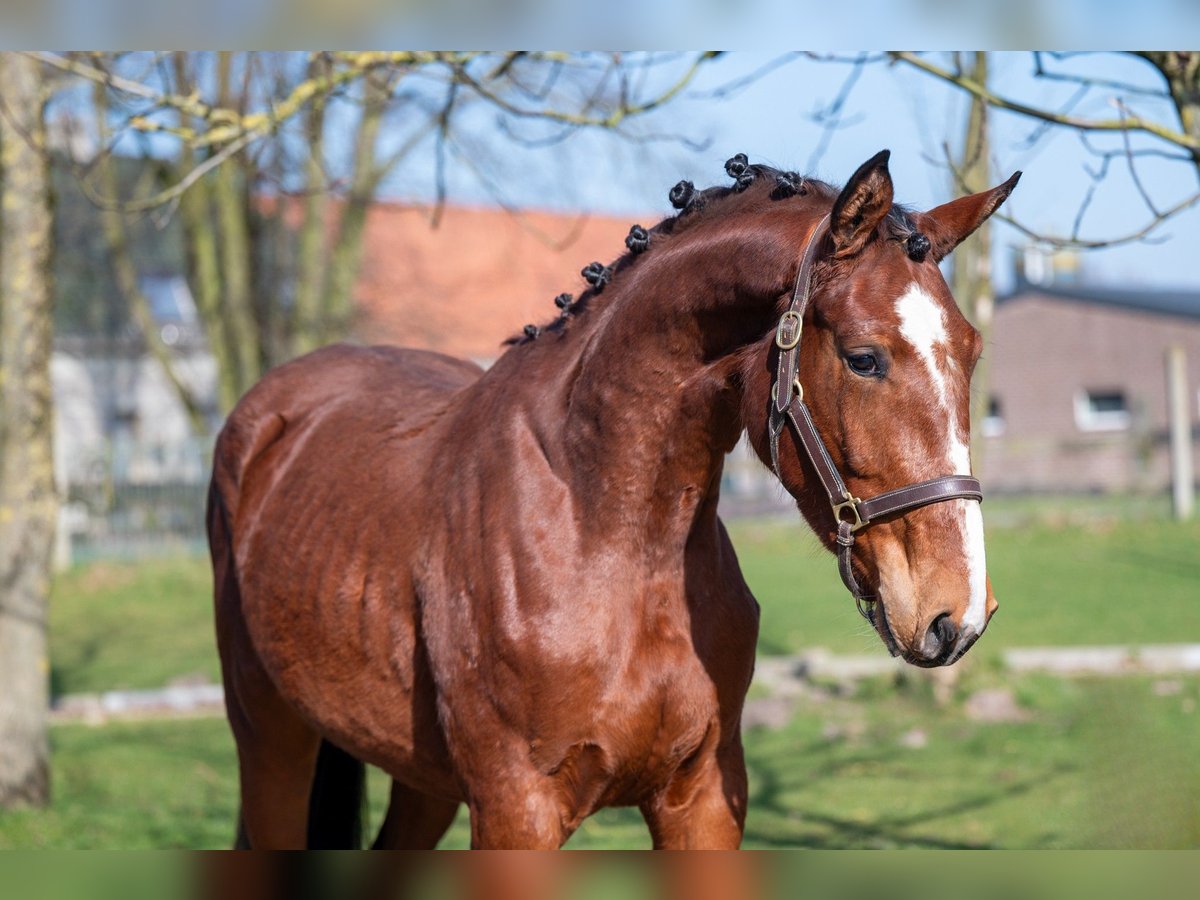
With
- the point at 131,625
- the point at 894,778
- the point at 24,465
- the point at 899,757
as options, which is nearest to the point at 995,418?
the point at 131,625

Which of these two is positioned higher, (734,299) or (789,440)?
(734,299)

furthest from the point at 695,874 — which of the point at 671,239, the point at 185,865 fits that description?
the point at 671,239

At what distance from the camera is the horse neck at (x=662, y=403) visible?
8.80ft

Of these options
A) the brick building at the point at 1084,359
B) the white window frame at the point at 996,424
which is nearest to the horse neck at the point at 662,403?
the brick building at the point at 1084,359

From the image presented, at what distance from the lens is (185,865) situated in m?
1.44

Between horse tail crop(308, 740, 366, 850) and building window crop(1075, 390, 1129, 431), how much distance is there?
3051 cm

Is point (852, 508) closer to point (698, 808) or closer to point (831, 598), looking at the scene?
point (698, 808)

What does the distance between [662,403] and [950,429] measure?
720mm

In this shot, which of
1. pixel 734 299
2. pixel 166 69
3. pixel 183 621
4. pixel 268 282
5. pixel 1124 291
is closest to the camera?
pixel 734 299

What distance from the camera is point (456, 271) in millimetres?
29531

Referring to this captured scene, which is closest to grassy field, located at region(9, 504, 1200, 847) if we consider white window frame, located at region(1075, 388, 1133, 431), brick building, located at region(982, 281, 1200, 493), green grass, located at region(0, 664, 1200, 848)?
green grass, located at region(0, 664, 1200, 848)

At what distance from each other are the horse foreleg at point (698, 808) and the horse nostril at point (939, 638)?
2.71 ft

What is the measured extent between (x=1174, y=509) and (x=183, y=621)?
14914 millimetres

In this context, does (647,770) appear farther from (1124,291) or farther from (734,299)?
(1124,291)
